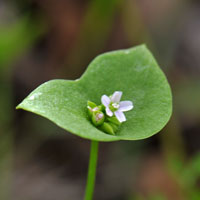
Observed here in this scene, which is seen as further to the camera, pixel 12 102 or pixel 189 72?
pixel 189 72

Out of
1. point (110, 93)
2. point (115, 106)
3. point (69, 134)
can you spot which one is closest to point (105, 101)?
point (115, 106)

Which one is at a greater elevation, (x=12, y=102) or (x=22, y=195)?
(x=12, y=102)

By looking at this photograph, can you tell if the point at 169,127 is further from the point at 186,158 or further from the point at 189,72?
the point at 189,72

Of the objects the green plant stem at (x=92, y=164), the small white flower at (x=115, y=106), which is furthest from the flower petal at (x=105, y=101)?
the green plant stem at (x=92, y=164)

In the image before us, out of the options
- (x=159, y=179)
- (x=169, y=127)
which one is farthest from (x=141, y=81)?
(x=159, y=179)

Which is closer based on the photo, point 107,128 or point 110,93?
point 107,128

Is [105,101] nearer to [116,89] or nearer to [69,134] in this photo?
[116,89]
